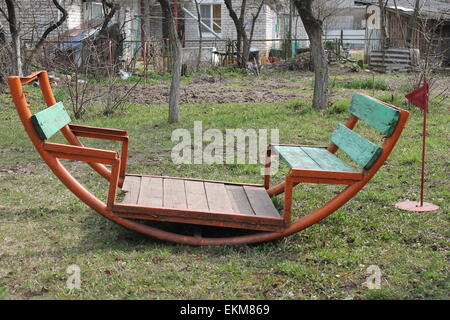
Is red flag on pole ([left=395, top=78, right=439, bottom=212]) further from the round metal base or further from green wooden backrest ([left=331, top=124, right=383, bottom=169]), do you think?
green wooden backrest ([left=331, top=124, right=383, bottom=169])

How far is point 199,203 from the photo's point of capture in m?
5.12

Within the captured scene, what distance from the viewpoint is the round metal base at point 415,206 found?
18.9ft

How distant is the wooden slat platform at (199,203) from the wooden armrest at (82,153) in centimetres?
37

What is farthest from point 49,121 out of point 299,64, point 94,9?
point 94,9

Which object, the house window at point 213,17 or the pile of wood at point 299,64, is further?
the house window at point 213,17

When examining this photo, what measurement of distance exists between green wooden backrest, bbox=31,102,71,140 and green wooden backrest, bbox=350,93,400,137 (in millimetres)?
2588

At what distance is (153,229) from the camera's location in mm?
4914

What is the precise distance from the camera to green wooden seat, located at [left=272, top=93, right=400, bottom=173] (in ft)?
15.7

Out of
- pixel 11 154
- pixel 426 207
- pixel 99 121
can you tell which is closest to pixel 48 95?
pixel 11 154

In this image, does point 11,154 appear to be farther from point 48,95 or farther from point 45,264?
point 45,264

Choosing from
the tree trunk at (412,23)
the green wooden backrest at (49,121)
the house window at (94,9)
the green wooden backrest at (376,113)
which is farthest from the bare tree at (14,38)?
the tree trunk at (412,23)

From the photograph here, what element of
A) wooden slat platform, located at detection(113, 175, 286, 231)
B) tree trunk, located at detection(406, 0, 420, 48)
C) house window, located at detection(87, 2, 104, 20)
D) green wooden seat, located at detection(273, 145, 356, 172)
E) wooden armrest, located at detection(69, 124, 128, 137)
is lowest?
wooden slat platform, located at detection(113, 175, 286, 231)

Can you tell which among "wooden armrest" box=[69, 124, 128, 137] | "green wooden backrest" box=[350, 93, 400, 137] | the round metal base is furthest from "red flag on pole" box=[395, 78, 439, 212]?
"wooden armrest" box=[69, 124, 128, 137]

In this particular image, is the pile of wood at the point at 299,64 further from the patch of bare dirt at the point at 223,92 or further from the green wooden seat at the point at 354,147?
the green wooden seat at the point at 354,147
